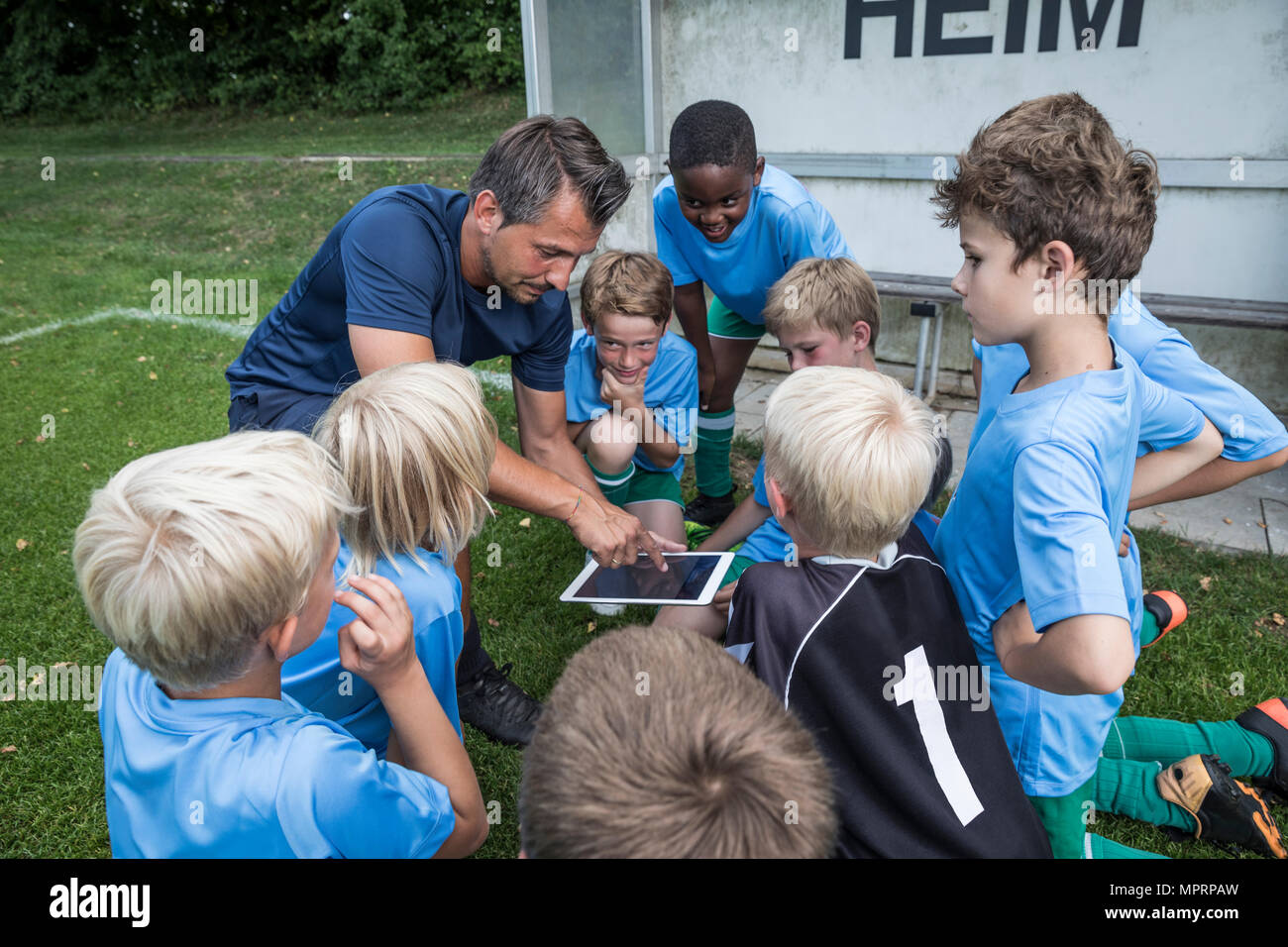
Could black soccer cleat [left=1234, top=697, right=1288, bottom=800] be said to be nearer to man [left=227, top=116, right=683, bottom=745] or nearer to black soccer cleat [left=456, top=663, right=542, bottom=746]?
man [left=227, top=116, right=683, bottom=745]

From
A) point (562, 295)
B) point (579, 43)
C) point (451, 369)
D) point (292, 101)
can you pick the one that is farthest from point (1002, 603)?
point (292, 101)

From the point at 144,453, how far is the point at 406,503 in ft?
12.7

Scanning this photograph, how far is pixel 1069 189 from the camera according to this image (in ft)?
5.60

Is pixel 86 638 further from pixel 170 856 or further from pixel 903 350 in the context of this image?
pixel 903 350

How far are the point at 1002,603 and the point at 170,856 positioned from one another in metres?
1.63

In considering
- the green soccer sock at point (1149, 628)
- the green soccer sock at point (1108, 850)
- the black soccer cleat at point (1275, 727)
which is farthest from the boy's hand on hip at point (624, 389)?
the black soccer cleat at point (1275, 727)

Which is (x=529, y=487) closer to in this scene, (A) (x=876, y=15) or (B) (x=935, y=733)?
(B) (x=935, y=733)

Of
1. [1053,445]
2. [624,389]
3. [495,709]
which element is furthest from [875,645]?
[624,389]

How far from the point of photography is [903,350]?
6.08 metres

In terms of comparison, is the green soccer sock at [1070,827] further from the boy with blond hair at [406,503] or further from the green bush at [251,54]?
the green bush at [251,54]

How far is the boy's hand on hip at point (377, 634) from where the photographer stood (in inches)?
58.6

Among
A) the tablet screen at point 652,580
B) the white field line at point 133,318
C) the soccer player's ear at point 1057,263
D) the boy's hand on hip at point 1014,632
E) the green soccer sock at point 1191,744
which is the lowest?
the green soccer sock at point 1191,744

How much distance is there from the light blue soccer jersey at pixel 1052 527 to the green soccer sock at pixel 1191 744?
0.47 m

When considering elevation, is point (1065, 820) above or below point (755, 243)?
below
